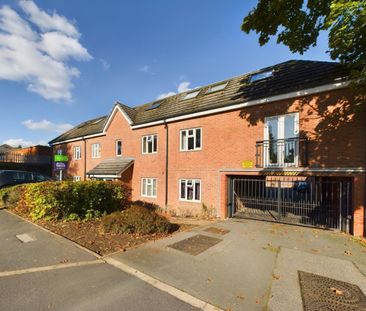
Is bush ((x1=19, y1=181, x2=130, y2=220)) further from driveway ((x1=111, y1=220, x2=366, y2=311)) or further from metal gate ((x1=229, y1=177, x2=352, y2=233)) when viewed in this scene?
metal gate ((x1=229, y1=177, x2=352, y2=233))

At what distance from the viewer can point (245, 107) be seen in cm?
1198

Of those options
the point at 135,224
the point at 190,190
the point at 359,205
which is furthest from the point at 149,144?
the point at 359,205

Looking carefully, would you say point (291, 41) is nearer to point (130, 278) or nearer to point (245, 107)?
point (245, 107)

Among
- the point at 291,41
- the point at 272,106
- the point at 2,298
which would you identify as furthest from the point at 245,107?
the point at 2,298

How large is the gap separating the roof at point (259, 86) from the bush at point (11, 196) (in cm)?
836

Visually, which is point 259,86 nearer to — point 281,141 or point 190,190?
point 281,141

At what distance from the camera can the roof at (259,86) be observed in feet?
33.2

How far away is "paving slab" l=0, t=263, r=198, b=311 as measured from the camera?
158 inches

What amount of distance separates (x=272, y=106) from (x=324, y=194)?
5.16m

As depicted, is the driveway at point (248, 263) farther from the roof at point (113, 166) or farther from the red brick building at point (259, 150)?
the roof at point (113, 166)

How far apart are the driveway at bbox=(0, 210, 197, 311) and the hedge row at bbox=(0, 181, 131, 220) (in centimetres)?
303

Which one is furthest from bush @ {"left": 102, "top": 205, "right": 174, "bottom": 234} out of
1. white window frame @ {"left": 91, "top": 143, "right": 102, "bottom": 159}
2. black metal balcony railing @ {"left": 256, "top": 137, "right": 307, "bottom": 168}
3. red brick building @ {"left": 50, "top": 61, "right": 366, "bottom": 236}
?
white window frame @ {"left": 91, "top": 143, "right": 102, "bottom": 159}

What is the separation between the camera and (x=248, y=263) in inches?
232

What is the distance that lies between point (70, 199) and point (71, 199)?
0.13ft
